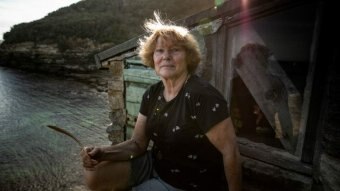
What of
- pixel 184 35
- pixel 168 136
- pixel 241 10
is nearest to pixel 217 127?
pixel 168 136

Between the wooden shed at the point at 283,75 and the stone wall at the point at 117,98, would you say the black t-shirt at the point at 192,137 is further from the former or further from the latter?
the stone wall at the point at 117,98

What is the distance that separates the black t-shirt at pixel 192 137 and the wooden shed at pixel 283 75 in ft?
3.05

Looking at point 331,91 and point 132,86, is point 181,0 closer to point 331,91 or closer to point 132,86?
point 132,86

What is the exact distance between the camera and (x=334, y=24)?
2.63 metres

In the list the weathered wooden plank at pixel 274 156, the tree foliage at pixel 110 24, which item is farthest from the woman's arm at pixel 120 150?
the tree foliage at pixel 110 24

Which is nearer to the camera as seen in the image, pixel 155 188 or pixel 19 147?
pixel 155 188

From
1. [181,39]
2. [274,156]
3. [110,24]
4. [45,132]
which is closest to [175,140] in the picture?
[181,39]

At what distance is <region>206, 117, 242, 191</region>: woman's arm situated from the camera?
2238mm

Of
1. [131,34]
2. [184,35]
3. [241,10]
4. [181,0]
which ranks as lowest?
[184,35]

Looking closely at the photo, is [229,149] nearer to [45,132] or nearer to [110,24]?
[45,132]

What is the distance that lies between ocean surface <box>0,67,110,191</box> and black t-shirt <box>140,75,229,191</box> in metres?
3.31

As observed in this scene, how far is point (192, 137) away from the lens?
2.39 m

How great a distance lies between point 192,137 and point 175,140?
0.52 feet

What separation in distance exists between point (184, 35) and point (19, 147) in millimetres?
6486
